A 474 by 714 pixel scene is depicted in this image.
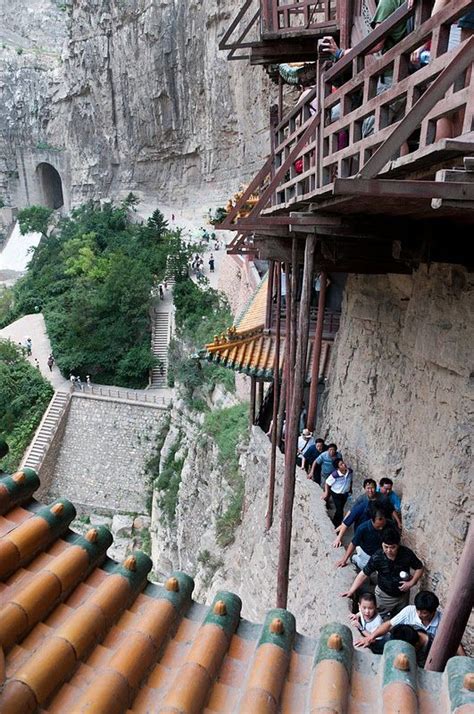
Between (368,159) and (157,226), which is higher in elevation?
(157,226)

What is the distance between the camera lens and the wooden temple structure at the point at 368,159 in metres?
2.12

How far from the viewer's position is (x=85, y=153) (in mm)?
37656

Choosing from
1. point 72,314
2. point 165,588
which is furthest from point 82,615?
point 72,314

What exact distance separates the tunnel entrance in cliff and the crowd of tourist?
43731 mm

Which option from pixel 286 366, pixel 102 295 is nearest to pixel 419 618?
pixel 286 366

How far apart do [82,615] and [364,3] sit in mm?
5846

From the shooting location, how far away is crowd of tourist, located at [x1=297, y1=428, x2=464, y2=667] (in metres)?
3.28

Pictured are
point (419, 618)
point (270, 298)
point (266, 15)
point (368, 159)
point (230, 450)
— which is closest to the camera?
point (368, 159)

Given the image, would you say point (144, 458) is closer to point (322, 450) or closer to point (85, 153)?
point (322, 450)

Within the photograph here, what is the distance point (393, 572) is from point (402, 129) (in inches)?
131

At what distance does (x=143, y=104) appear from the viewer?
32.6m

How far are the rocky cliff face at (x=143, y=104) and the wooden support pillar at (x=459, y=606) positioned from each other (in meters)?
25.5

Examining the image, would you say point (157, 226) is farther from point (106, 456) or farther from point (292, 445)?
point (292, 445)

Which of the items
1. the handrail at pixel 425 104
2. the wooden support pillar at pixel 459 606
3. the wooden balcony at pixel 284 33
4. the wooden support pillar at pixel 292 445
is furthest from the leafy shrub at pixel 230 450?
the handrail at pixel 425 104
